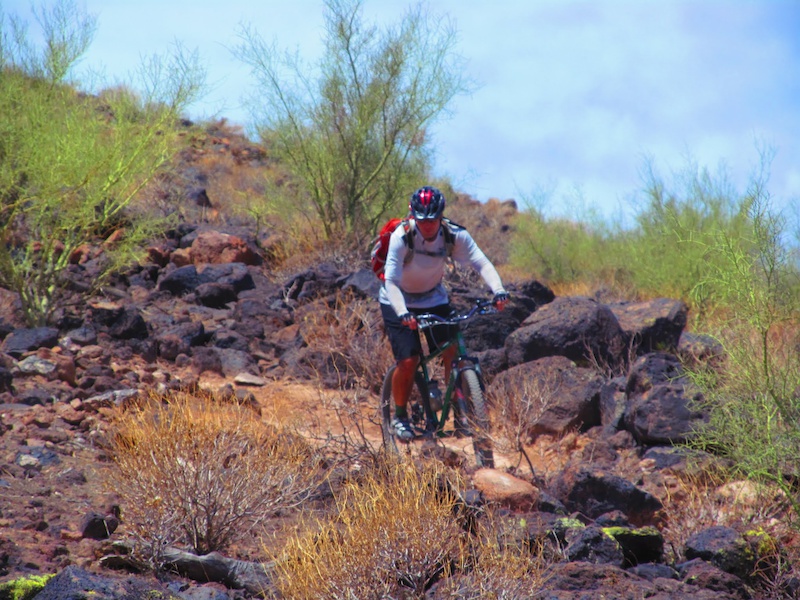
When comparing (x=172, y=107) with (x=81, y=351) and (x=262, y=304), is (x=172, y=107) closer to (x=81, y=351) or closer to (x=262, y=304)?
(x=262, y=304)

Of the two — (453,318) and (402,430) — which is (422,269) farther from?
(402,430)

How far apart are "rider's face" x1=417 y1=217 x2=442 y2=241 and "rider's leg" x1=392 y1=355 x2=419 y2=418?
90cm

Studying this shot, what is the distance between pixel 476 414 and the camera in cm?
597

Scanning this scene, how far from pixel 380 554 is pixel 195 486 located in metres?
1.46

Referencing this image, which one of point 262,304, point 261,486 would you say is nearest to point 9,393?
point 261,486

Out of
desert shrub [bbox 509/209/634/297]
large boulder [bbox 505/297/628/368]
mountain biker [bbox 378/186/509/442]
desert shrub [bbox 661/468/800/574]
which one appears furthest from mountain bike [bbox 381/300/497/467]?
desert shrub [bbox 509/209/634/297]

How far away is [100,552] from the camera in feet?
15.9

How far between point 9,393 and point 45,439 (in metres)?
1.30

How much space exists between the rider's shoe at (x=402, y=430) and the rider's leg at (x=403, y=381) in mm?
51

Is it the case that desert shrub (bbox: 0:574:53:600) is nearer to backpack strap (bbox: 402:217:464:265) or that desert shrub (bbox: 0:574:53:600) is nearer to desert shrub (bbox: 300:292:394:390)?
backpack strap (bbox: 402:217:464:265)

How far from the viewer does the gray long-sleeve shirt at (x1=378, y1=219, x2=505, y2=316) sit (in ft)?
19.9

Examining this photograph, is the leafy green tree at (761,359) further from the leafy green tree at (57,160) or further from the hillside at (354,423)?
the leafy green tree at (57,160)

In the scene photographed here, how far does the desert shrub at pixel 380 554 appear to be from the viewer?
12.3 feet

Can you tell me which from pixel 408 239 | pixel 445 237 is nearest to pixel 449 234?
pixel 445 237
